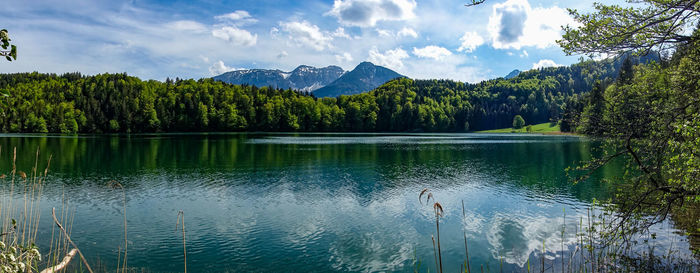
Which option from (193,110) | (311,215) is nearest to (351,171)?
(311,215)

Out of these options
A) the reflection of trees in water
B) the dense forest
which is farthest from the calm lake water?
the dense forest

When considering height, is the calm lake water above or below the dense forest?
below

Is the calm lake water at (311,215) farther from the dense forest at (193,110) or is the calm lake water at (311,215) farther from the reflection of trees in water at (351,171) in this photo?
the dense forest at (193,110)

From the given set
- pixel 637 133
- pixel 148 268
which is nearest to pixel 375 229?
pixel 148 268

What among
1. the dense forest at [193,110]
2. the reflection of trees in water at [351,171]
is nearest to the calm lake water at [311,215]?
the reflection of trees in water at [351,171]

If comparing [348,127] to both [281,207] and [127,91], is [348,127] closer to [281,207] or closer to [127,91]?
[127,91]

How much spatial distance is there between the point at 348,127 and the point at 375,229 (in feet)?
545

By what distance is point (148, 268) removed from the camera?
41.2 feet

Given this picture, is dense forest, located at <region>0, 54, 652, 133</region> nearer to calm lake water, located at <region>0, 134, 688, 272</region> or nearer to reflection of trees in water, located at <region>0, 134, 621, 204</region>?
reflection of trees in water, located at <region>0, 134, 621, 204</region>

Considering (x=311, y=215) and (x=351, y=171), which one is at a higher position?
(x=351, y=171)

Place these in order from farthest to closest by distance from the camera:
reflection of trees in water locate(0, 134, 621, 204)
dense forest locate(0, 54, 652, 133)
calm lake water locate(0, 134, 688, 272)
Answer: dense forest locate(0, 54, 652, 133), reflection of trees in water locate(0, 134, 621, 204), calm lake water locate(0, 134, 688, 272)

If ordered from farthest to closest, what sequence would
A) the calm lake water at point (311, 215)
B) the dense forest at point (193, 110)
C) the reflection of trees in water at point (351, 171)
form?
the dense forest at point (193, 110) → the reflection of trees in water at point (351, 171) → the calm lake water at point (311, 215)

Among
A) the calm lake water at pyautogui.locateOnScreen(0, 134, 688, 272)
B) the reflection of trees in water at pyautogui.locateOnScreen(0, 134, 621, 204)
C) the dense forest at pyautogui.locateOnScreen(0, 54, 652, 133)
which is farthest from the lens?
the dense forest at pyautogui.locateOnScreen(0, 54, 652, 133)

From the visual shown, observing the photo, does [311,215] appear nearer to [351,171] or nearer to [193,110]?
[351,171]
